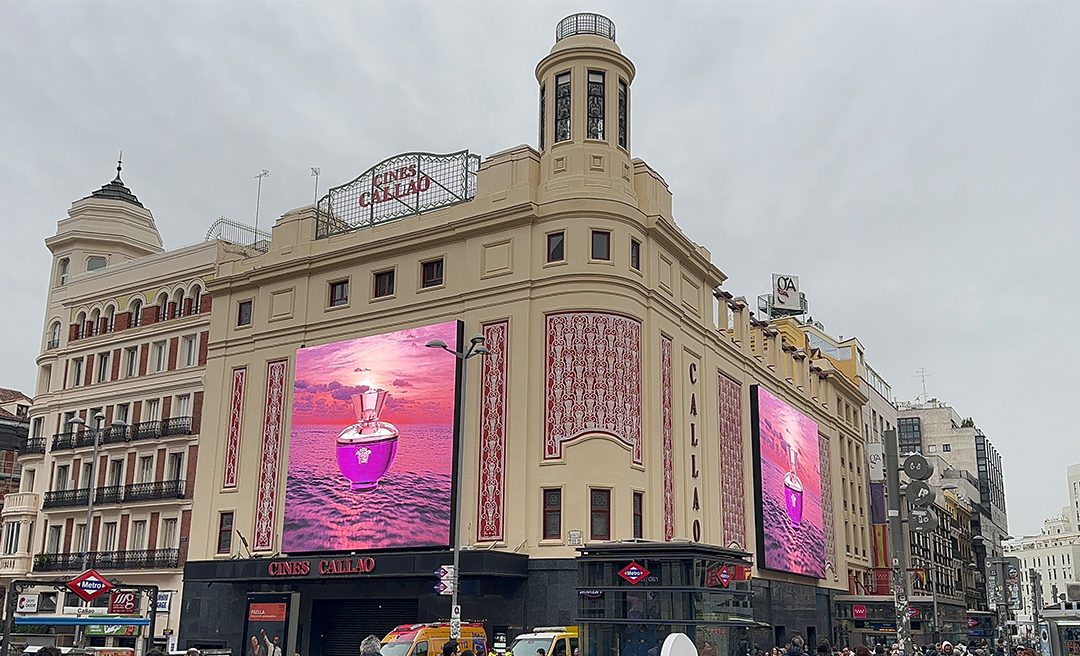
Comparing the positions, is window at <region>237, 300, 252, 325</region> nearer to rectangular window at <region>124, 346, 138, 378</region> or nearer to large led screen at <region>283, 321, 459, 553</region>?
large led screen at <region>283, 321, 459, 553</region>

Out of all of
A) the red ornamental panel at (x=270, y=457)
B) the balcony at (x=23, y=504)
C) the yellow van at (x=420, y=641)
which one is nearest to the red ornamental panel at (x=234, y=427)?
the red ornamental panel at (x=270, y=457)

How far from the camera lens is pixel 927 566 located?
255 feet

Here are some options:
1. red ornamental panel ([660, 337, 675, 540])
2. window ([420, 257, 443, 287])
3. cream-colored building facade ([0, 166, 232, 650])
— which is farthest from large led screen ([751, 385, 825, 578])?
cream-colored building facade ([0, 166, 232, 650])

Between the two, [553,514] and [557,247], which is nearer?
[553,514]

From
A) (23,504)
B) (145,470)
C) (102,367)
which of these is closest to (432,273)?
(145,470)

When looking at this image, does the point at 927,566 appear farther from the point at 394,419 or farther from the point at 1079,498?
the point at 1079,498

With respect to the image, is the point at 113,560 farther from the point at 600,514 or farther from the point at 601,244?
the point at 601,244

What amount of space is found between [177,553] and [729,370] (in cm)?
2543

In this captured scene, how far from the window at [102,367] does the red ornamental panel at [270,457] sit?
12815 millimetres

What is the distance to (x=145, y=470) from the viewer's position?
49469mm

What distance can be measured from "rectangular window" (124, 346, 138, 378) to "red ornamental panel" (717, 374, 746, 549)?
27.8 meters

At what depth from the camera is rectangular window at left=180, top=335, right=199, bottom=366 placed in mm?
49375

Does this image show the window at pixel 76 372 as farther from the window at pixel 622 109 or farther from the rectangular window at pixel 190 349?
the window at pixel 622 109

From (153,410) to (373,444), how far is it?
15.4 m
